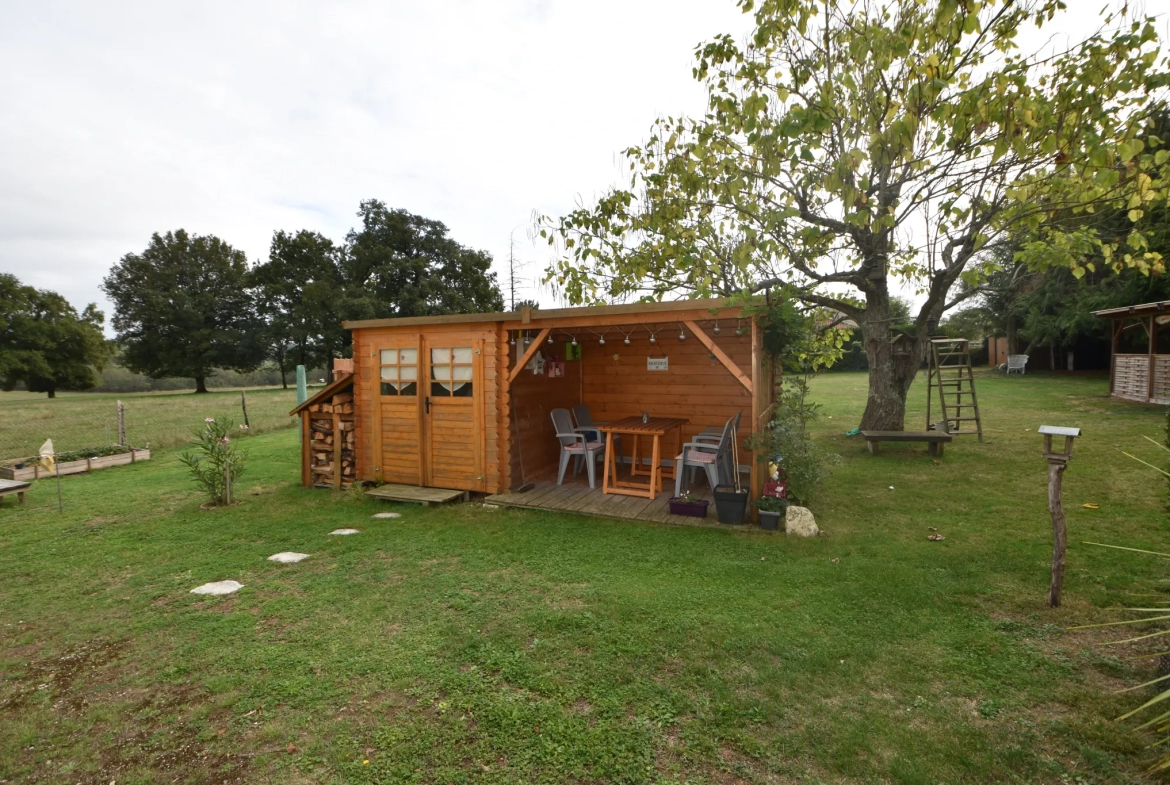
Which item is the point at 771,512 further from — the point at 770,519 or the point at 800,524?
the point at 800,524

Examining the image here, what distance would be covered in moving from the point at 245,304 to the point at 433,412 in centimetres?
3312

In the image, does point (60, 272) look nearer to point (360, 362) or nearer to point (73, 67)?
point (73, 67)

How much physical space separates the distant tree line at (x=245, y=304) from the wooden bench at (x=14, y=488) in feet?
63.1

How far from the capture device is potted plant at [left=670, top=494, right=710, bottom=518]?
539 cm

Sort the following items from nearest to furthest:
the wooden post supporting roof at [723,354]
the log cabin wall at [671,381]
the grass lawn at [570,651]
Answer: the grass lawn at [570,651]
the wooden post supporting roof at [723,354]
the log cabin wall at [671,381]

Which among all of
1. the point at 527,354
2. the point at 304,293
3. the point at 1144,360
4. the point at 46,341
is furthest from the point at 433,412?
the point at 46,341

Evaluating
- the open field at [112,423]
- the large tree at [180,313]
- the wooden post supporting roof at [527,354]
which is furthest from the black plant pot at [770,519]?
the large tree at [180,313]

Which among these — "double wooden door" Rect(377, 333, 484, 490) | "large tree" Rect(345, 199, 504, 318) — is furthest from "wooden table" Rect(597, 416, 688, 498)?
"large tree" Rect(345, 199, 504, 318)

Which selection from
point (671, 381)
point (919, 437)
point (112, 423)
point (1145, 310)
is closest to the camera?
point (671, 381)

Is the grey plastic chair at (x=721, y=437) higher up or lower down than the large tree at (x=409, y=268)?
lower down

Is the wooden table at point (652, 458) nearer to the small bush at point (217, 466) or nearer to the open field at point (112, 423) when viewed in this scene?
the small bush at point (217, 466)

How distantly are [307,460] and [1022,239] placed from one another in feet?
35.4

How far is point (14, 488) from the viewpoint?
6.41 meters

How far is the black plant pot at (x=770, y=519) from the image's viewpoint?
501cm
